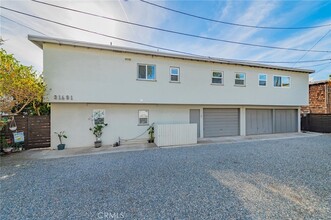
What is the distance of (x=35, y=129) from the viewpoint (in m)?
7.80

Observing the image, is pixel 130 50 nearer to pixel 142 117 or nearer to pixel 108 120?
pixel 142 117

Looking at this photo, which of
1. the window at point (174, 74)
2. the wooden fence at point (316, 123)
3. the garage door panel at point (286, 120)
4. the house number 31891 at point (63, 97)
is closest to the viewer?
the house number 31891 at point (63, 97)

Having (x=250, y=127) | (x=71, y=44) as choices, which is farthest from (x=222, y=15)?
(x=71, y=44)

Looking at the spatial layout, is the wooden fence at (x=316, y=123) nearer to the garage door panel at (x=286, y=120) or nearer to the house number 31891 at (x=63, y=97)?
the garage door panel at (x=286, y=120)

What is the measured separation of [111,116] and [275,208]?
8117mm

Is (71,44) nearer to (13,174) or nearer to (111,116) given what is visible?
(111,116)

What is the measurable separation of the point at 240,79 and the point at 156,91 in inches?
249

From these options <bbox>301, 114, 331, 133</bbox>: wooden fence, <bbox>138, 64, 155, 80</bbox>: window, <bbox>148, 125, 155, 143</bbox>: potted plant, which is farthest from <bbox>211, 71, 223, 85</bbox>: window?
<bbox>301, 114, 331, 133</bbox>: wooden fence

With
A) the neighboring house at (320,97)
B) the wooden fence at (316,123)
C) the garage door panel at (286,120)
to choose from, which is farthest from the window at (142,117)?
the neighboring house at (320,97)

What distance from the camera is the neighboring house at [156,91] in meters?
7.51

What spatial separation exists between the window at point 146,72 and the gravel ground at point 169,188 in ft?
16.0

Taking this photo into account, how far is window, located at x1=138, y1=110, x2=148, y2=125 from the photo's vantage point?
9109mm

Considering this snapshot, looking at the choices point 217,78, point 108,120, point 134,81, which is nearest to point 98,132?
point 108,120

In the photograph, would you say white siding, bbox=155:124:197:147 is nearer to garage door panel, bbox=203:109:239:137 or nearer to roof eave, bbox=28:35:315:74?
garage door panel, bbox=203:109:239:137
